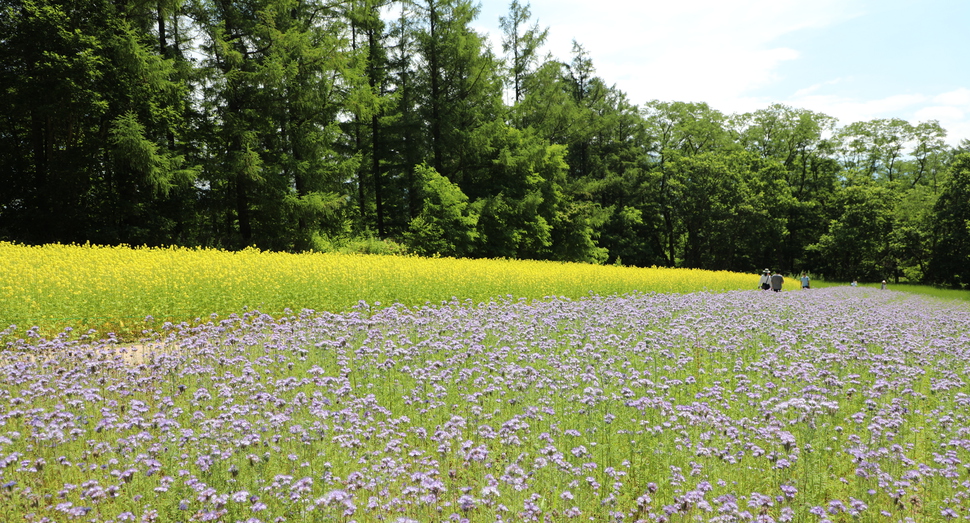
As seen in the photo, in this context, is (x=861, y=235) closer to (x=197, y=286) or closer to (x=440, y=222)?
(x=440, y=222)

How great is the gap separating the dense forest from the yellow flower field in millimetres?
8669

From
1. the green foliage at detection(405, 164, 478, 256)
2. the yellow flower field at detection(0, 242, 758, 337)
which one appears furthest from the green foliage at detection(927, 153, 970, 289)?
the yellow flower field at detection(0, 242, 758, 337)

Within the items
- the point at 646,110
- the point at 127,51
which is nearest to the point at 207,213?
the point at 127,51

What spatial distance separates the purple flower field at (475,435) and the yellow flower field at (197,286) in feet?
5.97

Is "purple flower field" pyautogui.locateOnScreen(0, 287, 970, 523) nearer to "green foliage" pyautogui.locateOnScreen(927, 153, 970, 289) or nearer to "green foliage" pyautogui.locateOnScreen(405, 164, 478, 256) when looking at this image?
"green foliage" pyautogui.locateOnScreen(405, 164, 478, 256)

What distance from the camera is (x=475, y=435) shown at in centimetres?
518

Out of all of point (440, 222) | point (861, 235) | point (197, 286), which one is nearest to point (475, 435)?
point (197, 286)

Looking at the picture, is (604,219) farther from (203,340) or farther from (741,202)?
(203,340)

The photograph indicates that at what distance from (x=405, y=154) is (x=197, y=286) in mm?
23392

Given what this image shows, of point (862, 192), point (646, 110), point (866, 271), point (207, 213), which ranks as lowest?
point (866, 271)

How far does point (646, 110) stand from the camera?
54.2 m

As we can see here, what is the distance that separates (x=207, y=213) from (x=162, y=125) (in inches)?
214

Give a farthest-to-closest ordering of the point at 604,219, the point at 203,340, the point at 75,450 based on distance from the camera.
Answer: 1. the point at 604,219
2. the point at 203,340
3. the point at 75,450

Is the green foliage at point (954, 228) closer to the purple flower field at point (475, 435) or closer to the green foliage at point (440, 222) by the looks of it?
the green foliage at point (440, 222)
